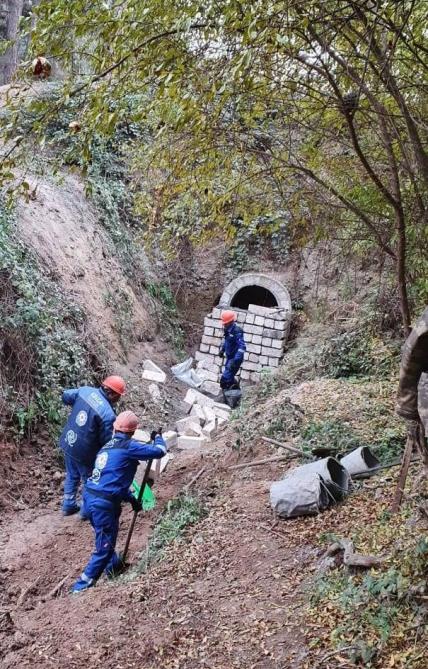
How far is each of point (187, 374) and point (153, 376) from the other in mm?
1350

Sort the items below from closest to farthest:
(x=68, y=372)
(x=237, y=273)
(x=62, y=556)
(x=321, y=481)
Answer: (x=321, y=481) < (x=62, y=556) < (x=68, y=372) < (x=237, y=273)

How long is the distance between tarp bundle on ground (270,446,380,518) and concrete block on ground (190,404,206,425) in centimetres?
413

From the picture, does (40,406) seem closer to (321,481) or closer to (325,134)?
(321,481)

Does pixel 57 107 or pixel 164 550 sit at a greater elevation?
pixel 57 107

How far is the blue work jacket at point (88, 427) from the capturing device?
19.7ft

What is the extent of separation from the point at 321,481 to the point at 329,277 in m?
9.23

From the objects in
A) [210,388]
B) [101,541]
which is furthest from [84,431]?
[210,388]

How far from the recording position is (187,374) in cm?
1157

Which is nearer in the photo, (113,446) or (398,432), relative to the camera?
(113,446)

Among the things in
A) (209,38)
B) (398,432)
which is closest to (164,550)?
(398,432)

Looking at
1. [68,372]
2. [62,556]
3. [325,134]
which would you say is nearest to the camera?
[325,134]

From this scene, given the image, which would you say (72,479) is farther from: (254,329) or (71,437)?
(254,329)

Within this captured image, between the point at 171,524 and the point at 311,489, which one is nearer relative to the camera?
the point at 311,489

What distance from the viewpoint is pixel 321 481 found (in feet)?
15.7
